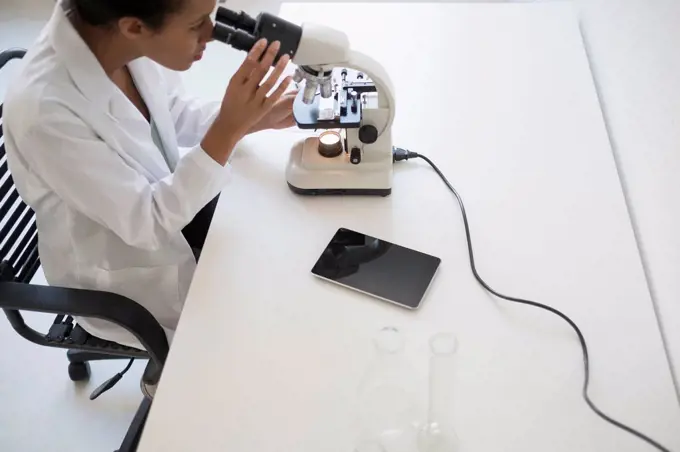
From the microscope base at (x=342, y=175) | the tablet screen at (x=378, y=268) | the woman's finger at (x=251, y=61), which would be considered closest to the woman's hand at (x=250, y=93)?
the woman's finger at (x=251, y=61)

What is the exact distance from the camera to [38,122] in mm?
923

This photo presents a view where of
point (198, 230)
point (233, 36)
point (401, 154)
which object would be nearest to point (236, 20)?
point (233, 36)

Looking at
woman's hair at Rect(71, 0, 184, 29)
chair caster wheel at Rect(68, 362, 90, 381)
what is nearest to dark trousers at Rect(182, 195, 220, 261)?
woman's hair at Rect(71, 0, 184, 29)

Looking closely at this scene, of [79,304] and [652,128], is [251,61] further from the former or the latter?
[652,128]

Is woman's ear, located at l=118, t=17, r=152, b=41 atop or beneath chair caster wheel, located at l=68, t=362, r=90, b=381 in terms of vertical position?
atop

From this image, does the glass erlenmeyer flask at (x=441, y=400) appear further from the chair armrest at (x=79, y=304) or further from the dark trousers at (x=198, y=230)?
the dark trousers at (x=198, y=230)

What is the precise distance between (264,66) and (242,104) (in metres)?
0.08

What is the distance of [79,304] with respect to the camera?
3.29ft

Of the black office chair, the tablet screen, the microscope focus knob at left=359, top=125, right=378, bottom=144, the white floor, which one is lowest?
the white floor

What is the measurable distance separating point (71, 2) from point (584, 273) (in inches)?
35.8

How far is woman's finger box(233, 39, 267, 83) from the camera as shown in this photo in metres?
0.95

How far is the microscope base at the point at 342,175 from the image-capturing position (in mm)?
1105

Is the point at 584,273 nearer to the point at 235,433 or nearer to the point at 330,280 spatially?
the point at 330,280

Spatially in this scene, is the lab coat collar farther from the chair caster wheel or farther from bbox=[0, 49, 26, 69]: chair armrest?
the chair caster wheel
